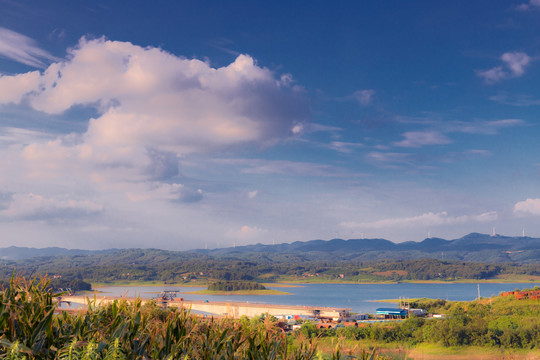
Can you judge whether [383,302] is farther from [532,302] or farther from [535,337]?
[535,337]

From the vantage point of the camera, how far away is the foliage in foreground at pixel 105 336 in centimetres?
804

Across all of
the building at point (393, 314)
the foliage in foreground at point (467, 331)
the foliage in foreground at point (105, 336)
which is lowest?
the building at point (393, 314)

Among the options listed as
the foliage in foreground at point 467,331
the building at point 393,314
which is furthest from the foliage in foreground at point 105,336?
the building at point 393,314

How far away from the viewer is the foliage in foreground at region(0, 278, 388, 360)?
8.04m

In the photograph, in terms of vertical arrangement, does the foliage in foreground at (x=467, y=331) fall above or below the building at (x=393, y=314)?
above

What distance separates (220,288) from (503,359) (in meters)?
139

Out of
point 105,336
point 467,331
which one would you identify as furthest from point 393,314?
point 105,336

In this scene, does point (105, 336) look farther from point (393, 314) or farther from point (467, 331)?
point (393, 314)

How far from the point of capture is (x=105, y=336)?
9797 mm

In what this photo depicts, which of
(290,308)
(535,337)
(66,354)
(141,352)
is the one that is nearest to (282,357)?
(141,352)

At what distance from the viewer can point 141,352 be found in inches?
359

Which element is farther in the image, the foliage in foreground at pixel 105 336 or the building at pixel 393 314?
the building at pixel 393 314

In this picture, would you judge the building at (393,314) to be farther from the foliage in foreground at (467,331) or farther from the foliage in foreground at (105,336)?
the foliage in foreground at (105,336)

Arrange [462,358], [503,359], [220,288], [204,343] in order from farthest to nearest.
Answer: [220,288], [462,358], [503,359], [204,343]
